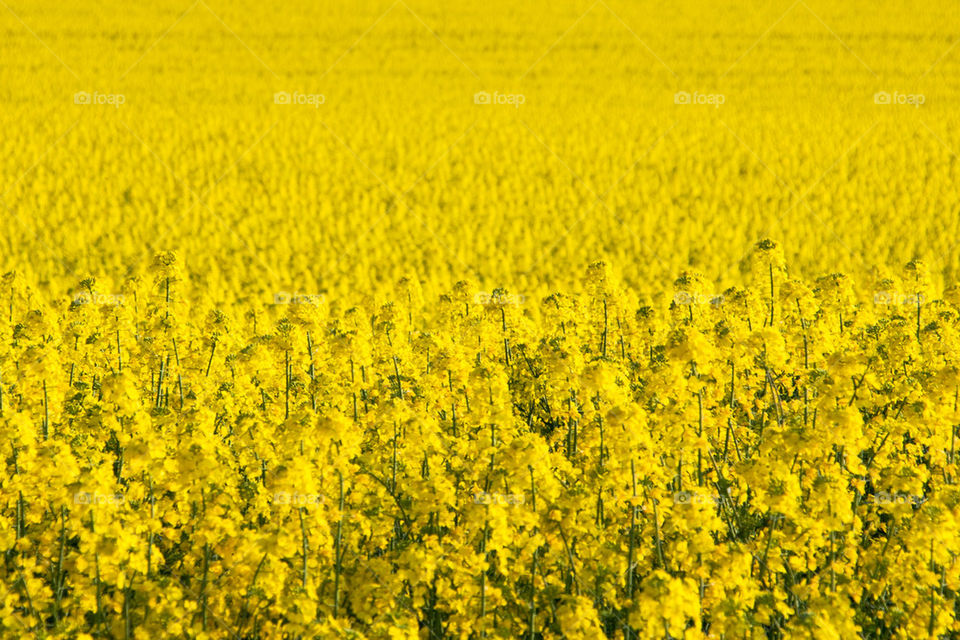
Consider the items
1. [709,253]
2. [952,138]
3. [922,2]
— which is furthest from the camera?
[922,2]

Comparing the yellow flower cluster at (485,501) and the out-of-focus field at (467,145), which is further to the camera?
the out-of-focus field at (467,145)

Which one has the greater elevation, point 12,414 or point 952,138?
point 952,138

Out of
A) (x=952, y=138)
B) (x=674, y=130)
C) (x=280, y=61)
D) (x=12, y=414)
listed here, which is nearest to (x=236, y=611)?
(x=12, y=414)

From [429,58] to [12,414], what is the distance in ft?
73.9

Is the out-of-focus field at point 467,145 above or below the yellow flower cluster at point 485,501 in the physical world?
above

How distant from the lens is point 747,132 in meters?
19.4

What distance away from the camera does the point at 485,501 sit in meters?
4.79

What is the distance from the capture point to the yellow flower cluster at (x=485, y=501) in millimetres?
4688

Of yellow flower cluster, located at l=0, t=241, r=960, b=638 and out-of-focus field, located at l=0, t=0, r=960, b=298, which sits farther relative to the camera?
out-of-focus field, located at l=0, t=0, r=960, b=298

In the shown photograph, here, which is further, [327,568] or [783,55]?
[783,55]

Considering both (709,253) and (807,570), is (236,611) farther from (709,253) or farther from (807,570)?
(709,253)

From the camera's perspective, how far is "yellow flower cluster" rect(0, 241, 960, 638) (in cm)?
469

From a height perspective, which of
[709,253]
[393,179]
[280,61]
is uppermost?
[280,61]

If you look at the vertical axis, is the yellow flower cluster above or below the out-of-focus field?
below
